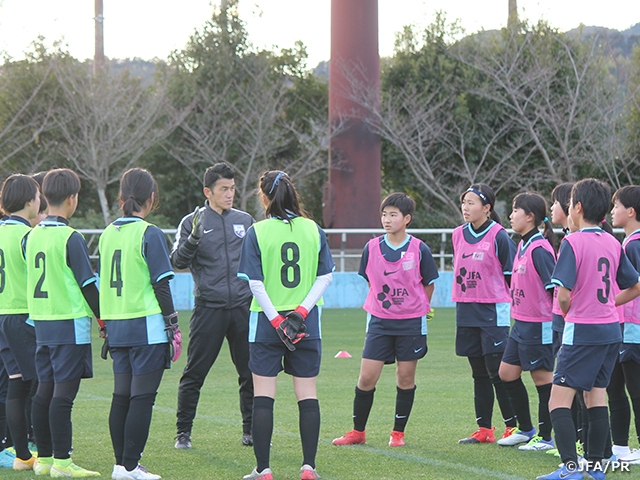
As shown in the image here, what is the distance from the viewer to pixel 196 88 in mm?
25672

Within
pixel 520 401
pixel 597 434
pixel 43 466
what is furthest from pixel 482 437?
pixel 43 466

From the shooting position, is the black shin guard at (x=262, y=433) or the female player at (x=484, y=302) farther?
the female player at (x=484, y=302)

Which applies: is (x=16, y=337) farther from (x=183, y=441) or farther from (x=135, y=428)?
(x=183, y=441)

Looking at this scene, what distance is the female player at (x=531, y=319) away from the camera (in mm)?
6574

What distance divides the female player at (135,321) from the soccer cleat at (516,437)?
9.09 feet

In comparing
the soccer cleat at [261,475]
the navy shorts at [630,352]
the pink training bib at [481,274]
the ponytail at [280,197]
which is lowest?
the soccer cleat at [261,475]

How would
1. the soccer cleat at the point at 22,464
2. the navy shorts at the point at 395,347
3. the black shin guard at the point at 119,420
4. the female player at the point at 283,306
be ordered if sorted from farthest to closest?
1. the navy shorts at the point at 395,347
2. the soccer cleat at the point at 22,464
3. the black shin guard at the point at 119,420
4. the female player at the point at 283,306

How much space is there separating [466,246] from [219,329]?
2120 millimetres

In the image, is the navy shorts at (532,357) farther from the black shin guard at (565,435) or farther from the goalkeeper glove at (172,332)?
the goalkeeper glove at (172,332)

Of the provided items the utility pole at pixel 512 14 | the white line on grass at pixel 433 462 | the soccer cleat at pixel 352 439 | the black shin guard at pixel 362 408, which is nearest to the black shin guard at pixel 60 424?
the white line on grass at pixel 433 462

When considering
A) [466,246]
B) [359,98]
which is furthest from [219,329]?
[359,98]

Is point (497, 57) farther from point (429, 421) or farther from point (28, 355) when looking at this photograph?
point (28, 355)

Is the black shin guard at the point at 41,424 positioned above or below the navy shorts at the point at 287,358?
below

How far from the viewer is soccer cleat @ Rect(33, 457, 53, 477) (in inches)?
229
